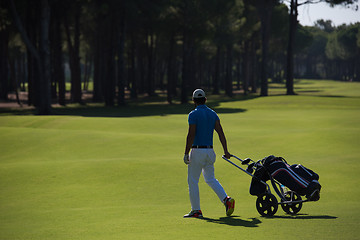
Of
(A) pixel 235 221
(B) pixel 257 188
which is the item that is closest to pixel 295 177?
(B) pixel 257 188

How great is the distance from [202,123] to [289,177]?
192 centimetres

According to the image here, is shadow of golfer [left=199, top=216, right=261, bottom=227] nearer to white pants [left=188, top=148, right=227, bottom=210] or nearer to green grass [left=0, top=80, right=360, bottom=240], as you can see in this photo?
green grass [left=0, top=80, right=360, bottom=240]

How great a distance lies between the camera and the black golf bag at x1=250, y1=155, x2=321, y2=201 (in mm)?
9727

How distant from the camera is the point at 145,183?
15.2m

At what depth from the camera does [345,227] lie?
8.27m

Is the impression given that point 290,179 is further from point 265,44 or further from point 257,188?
point 265,44

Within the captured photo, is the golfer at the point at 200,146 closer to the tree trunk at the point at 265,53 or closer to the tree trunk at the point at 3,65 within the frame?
the tree trunk at the point at 3,65

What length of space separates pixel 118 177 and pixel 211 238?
869cm

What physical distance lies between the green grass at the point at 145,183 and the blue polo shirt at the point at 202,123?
142 centimetres

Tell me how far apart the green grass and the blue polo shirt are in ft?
4.67

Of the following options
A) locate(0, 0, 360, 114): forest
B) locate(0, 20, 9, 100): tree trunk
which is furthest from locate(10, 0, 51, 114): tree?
locate(0, 20, 9, 100): tree trunk

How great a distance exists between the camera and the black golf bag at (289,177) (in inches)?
383

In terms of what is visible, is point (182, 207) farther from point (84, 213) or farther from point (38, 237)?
point (38, 237)

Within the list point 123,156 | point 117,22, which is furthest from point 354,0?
point 123,156
